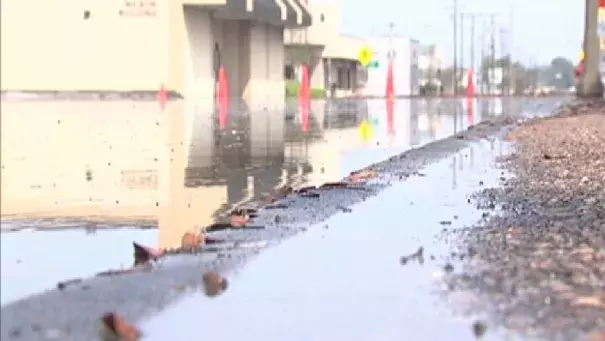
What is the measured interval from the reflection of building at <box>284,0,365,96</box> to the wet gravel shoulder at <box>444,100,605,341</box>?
2279 inches

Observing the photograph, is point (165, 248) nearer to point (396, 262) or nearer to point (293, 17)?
point (396, 262)

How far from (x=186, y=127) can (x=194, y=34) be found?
85.0 ft

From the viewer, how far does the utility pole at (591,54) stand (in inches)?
1411

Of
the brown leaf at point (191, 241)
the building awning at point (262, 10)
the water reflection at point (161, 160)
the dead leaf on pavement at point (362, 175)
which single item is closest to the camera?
the brown leaf at point (191, 241)

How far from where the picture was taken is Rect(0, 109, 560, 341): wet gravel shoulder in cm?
464

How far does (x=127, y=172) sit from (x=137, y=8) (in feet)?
70.5

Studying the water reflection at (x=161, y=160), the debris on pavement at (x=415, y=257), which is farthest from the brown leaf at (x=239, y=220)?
the debris on pavement at (x=415, y=257)

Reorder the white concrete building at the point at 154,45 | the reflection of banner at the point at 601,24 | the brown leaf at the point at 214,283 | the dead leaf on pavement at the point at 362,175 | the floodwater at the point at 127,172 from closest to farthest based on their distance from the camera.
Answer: the brown leaf at the point at 214,283 → the floodwater at the point at 127,172 → the dead leaf on pavement at the point at 362,175 → the white concrete building at the point at 154,45 → the reflection of banner at the point at 601,24

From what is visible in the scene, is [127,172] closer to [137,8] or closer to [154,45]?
[137,8]

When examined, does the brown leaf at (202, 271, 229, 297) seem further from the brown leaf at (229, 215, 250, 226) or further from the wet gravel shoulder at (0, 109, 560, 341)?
the brown leaf at (229, 215, 250, 226)

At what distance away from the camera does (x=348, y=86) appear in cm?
9975

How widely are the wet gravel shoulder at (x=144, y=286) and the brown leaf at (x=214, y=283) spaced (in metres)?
0.04

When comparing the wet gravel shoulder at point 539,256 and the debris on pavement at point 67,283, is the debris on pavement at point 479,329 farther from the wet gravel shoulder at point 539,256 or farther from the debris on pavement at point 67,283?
the debris on pavement at point 67,283

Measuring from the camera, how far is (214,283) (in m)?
5.76
